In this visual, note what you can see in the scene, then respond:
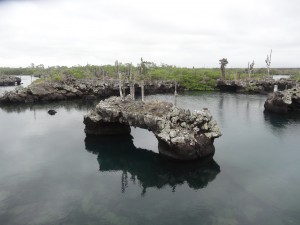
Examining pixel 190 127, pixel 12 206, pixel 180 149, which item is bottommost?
pixel 12 206

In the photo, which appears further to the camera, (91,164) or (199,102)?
(199,102)

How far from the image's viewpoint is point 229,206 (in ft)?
94.6

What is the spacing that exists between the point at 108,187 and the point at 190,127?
556 inches

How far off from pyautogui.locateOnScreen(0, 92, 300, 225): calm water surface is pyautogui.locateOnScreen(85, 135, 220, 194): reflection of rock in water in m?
0.12

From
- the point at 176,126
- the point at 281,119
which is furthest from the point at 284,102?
the point at 176,126

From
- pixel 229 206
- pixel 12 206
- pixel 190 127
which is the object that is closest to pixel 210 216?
pixel 229 206

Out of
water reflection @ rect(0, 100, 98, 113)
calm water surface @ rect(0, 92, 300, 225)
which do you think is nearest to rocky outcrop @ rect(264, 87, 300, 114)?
calm water surface @ rect(0, 92, 300, 225)

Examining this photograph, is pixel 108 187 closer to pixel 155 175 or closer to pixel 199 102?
pixel 155 175

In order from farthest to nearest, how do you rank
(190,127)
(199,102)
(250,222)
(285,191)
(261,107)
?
(199,102), (261,107), (190,127), (285,191), (250,222)

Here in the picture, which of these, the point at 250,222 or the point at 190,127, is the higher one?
the point at 190,127

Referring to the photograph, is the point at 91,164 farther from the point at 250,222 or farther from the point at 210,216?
the point at 250,222

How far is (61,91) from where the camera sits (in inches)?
4016

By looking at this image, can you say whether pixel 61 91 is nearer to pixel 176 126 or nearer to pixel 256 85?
pixel 176 126

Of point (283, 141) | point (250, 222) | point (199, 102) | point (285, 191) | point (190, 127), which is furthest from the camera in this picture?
point (199, 102)
